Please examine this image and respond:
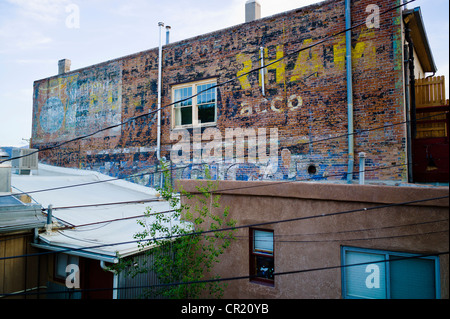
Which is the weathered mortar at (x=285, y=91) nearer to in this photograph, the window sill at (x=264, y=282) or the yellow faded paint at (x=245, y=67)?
the yellow faded paint at (x=245, y=67)

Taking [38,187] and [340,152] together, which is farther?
[38,187]

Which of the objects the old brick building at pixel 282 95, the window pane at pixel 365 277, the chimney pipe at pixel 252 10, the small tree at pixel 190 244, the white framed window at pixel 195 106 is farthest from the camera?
the white framed window at pixel 195 106

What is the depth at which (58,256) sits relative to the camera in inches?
306

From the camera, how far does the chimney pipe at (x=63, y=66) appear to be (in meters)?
15.7

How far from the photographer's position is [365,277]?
5.34m

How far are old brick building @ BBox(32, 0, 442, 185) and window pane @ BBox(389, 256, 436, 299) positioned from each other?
271cm

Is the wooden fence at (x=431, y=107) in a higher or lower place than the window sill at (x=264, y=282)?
higher

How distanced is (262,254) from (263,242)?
→ 0.25 m

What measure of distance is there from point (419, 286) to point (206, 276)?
4.13 meters

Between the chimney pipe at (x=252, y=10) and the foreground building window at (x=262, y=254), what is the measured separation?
7681 mm

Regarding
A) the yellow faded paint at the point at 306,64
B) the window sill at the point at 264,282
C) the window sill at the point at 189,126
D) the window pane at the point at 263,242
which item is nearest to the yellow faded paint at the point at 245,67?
the yellow faded paint at the point at 306,64

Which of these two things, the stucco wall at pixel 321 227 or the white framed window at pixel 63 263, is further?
the white framed window at pixel 63 263

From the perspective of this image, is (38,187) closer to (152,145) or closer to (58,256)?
(58,256)

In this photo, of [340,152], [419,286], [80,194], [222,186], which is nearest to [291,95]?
[340,152]
